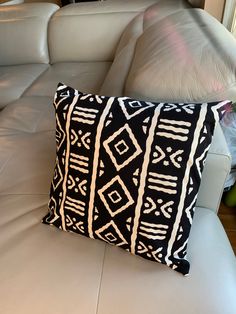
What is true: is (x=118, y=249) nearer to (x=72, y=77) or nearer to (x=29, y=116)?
(x=29, y=116)

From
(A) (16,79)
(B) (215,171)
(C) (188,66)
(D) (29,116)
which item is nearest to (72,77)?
(A) (16,79)

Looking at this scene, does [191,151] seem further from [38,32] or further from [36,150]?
[38,32]

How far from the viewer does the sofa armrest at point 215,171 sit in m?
0.74

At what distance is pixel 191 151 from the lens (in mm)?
618

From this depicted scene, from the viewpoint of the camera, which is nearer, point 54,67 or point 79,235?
point 79,235

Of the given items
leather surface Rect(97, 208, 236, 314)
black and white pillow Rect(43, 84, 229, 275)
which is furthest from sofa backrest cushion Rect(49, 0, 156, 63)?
leather surface Rect(97, 208, 236, 314)

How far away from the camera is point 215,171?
762 mm

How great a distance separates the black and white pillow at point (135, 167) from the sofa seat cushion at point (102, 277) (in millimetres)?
43

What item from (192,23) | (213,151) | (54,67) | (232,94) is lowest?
(54,67)

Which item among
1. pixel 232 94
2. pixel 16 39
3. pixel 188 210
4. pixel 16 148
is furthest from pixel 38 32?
pixel 188 210

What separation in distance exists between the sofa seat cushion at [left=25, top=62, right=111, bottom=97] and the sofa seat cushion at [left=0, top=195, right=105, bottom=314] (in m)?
0.90

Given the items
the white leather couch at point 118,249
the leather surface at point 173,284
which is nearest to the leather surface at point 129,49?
the white leather couch at point 118,249

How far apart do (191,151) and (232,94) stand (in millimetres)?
234

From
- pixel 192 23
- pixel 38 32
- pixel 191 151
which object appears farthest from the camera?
pixel 38 32
